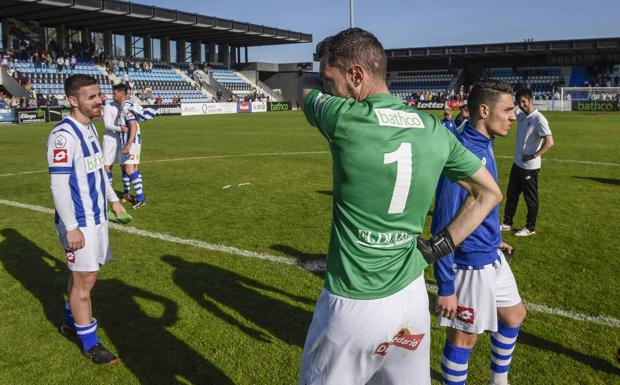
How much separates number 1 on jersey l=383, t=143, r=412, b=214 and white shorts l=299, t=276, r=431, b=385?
398 mm

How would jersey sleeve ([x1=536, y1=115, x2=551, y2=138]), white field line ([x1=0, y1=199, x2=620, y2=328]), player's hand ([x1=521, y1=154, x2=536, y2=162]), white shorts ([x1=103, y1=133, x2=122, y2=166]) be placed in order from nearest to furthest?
white field line ([x1=0, y1=199, x2=620, y2=328]) → jersey sleeve ([x1=536, y1=115, x2=551, y2=138]) → player's hand ([x1=521, y1=154, x2=536, y2=162]) → white shorts ([x1=103, y1=133, x2=122, y2=166])

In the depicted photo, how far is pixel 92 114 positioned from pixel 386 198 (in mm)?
3323

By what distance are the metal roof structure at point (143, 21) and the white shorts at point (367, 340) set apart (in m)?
48.4

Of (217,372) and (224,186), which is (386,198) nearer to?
(217,372)

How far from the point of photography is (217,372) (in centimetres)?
417

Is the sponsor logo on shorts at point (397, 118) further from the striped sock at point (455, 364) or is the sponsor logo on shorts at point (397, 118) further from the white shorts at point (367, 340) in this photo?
the striped sock at point (455, 364)

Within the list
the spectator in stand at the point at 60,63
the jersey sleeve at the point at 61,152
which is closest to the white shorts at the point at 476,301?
the jersey sleeve at the point at 61,152


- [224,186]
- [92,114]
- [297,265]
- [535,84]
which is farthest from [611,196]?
[535,84]

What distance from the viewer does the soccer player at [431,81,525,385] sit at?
336 cm

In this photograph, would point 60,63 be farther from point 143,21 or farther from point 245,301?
point 245,301

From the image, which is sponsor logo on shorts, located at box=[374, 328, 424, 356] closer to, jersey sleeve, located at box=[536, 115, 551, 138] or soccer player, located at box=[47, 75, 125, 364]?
soccer player, located at box=[47, 75, 125, 364]

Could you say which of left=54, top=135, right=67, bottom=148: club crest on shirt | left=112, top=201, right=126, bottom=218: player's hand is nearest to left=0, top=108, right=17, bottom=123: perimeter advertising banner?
left=112, top=201, right=126, bottom=218: player's hand

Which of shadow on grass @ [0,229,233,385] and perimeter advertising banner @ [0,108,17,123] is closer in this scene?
shadow on grass @ [0,229,233,385]

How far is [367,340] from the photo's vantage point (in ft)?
7.09
